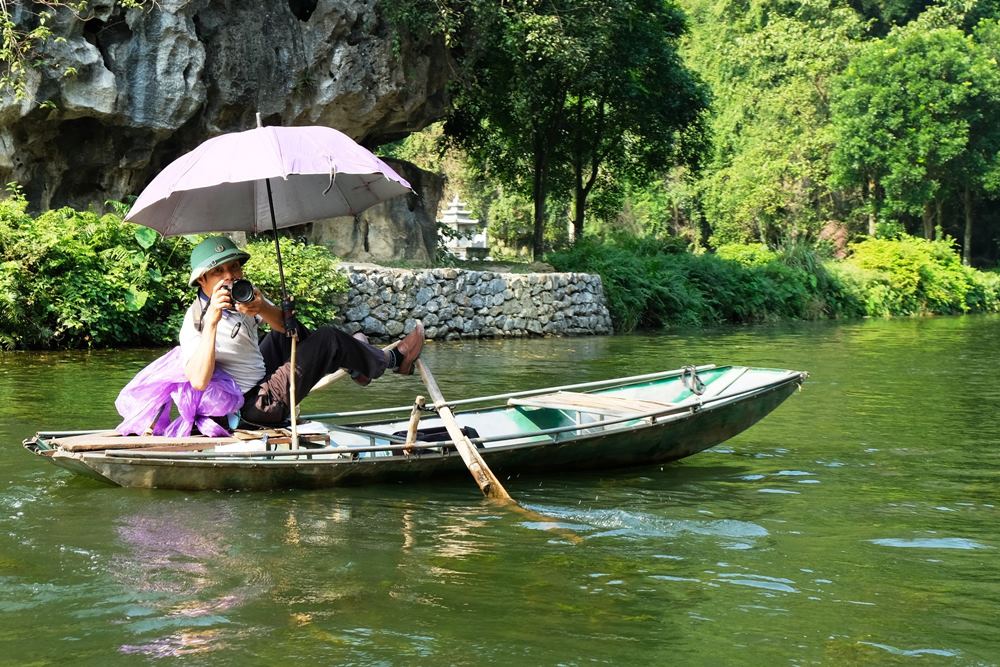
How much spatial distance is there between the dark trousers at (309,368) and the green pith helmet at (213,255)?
0.79 meters

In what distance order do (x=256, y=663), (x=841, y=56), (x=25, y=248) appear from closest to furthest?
1. (x=256, y=663)
2. (x=25, y=248)
3. (x=841, y=56)

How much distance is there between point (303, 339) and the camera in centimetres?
729

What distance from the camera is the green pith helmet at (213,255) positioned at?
6.54 metres

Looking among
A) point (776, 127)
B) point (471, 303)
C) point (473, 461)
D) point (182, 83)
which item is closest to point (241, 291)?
point (473, 461)

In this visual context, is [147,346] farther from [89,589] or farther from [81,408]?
[89,589]

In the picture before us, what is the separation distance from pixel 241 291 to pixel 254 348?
70cm

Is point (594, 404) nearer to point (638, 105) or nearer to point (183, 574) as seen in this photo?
point (183, 574)

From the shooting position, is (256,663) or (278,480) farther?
(278,480)

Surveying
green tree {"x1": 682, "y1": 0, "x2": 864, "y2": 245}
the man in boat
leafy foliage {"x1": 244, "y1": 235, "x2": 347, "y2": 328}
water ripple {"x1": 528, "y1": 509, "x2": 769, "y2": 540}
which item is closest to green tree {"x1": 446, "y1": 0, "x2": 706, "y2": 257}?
leafy foliage {"x1": 244, "y1": 235, "x2": 347, "y2": 328}

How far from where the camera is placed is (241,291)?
257 inches

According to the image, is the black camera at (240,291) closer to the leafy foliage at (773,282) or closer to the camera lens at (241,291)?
the camera lens at (241,291)

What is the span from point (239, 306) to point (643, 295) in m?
17.8

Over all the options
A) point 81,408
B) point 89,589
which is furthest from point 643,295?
point 89,589

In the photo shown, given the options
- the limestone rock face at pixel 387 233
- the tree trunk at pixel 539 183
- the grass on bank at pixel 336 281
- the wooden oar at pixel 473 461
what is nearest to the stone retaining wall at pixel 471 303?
the grass on bank at pixel 336 281
